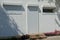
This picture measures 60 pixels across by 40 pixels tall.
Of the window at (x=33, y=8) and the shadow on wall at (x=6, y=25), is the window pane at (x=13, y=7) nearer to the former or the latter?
the shadow on wall at (x=6, y=25)

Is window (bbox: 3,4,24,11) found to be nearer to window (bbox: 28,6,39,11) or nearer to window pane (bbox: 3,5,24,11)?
window pane (bbox: 3,5,24,11)

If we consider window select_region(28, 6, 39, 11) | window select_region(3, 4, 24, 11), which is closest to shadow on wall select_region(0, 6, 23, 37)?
window select_region(3, 4, 24, 11)

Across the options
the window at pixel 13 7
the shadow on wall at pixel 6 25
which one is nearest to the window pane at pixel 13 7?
the window at pixel 13 7

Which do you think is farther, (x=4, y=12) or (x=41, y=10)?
(x=41, y=10)

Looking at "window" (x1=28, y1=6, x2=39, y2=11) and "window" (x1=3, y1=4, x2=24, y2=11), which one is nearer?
"window" (x1=3, y1=4, x2=24, y2=11)

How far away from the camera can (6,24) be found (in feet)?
67.7

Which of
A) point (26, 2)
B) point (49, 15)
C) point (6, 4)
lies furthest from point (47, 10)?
point (6, 4)

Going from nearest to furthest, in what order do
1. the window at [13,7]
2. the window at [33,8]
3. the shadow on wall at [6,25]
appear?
the shadow on wall at [6,25], the window at [13,7], the window at [33,8]

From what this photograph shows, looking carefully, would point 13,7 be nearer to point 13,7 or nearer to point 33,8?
point 13,7

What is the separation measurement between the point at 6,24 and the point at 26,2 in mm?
2703

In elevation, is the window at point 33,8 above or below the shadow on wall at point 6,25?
above

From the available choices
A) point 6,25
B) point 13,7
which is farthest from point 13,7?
point 6,25

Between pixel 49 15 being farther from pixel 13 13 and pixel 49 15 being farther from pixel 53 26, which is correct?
pixel 13 13

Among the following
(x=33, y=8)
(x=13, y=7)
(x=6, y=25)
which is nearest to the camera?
(x=6, y=25)
